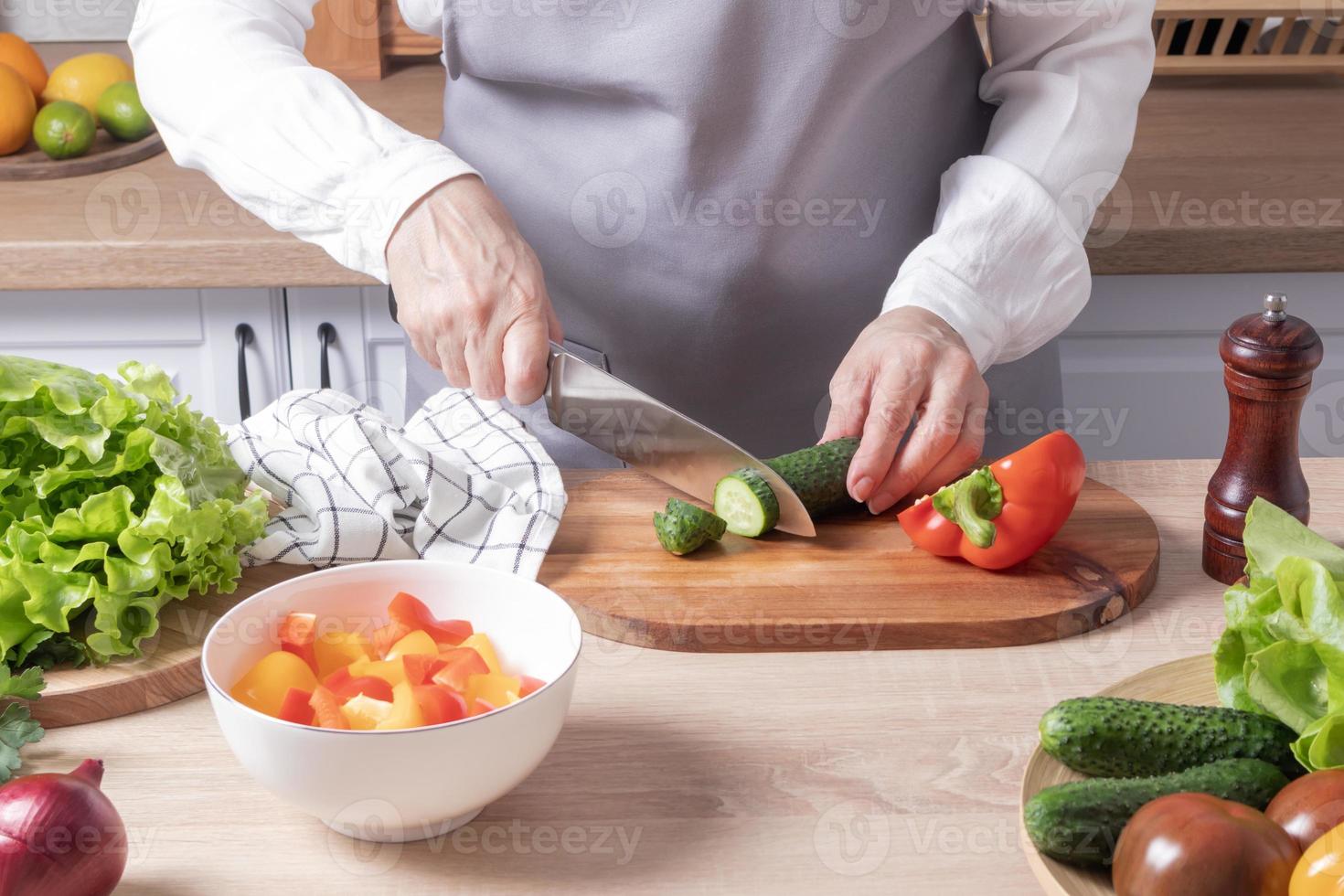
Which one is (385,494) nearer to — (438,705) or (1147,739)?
(438,705)

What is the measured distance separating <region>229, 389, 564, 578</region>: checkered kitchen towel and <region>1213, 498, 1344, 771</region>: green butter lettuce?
21.3 inches

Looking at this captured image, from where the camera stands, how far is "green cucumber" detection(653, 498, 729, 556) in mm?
1101

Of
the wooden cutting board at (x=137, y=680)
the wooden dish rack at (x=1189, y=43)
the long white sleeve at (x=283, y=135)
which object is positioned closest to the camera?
the wooden cutting board at (x=137, y=680)

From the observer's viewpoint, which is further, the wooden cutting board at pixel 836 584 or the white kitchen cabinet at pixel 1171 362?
the white kitchen cabinet at pixel 1171 362

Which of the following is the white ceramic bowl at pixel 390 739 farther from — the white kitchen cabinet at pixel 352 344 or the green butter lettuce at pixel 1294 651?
the white kitchen cabinet at pixel 352 344

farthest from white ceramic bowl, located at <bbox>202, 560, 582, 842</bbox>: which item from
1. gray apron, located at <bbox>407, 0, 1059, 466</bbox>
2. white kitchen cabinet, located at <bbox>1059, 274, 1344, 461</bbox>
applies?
white kitchen cabinet, located at <bbox>1059, 274, 1344, 461</bbox>

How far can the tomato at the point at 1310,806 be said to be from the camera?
62 centimetres

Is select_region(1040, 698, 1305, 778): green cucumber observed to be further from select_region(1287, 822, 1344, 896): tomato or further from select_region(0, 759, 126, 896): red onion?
select_region(0, 759, 126, 896): red onion

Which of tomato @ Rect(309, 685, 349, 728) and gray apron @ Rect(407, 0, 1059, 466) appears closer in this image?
tomato @ Rect(309, 685, 349, 728)

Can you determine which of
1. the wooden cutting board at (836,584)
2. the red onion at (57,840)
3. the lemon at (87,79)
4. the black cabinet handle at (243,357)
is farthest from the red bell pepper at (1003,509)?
the lemon at (87,79)

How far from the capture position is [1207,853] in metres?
0.60

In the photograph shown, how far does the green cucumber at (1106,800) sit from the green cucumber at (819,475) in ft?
1.56

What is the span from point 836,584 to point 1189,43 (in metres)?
1.70

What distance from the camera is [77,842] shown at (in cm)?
67
